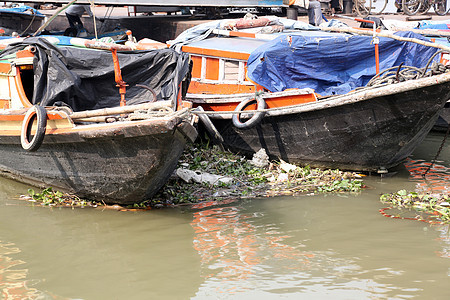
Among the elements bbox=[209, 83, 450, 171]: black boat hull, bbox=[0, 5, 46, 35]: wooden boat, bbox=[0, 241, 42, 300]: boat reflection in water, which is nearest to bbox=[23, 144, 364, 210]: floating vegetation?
bbox=[209, 83, 450, 171]: black boat hull

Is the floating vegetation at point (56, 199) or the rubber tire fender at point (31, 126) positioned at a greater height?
the rubber tire fender at point (31, 126)

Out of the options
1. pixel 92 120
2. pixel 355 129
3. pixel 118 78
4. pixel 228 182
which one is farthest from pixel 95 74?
pixel 355 129

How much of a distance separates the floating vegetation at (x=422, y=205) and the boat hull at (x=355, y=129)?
1020 mm

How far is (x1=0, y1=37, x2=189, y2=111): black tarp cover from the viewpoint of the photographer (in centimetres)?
746

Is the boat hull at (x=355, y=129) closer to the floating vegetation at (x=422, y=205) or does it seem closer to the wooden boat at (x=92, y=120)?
the floating vegetation at (x=422, y=205)

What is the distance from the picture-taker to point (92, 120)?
6770mm

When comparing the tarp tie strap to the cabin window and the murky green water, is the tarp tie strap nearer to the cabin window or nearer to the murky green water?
the murky green water

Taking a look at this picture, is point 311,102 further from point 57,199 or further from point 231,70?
point 57,199

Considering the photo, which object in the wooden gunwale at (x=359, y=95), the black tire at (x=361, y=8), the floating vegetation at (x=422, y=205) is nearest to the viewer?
the floating vegetation at (x=422, y=205)

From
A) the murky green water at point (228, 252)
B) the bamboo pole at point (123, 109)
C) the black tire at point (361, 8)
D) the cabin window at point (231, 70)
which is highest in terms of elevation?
the black tire at point (361, 8)

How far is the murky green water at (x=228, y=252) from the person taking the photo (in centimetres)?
501

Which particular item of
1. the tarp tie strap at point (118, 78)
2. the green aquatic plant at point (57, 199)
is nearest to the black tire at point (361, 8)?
the tarp tie strap at point (118, 78)

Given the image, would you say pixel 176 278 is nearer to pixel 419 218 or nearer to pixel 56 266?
pixel 56 266

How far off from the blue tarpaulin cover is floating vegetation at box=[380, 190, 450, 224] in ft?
7.57
